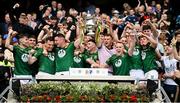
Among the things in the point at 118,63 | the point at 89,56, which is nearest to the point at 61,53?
the point at 89,56

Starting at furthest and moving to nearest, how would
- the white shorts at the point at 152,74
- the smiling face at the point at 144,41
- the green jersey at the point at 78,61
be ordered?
the green jersey at the point at 78,61
the smiling face at the point at 144,41
the white shorts at the point at 152,74

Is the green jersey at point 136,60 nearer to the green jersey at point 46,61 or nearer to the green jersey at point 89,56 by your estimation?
the green jersey at point 89,56

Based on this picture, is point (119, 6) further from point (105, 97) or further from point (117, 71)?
point (105, 97)

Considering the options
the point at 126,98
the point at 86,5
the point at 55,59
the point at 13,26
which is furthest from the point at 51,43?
the point at 86,5

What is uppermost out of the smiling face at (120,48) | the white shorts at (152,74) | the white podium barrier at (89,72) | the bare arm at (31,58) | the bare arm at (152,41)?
the bare arm at (152,41)

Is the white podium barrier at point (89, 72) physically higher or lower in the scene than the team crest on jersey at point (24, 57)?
lower

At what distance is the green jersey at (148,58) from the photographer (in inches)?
605

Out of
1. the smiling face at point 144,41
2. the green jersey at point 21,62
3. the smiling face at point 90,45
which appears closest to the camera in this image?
the green jersey at point 21,62

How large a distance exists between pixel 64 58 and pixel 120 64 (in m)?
1.41

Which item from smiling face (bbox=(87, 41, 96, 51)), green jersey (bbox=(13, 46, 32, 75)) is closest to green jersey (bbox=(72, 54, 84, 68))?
smiling face (bbox=(87, 41, 96, 51))

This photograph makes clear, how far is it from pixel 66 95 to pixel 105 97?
86 cm

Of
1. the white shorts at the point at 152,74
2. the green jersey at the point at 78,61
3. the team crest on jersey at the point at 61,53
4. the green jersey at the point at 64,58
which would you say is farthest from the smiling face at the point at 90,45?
the white shorts at the point at 152,74

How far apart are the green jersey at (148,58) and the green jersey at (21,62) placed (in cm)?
286

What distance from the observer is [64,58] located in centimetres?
1542
